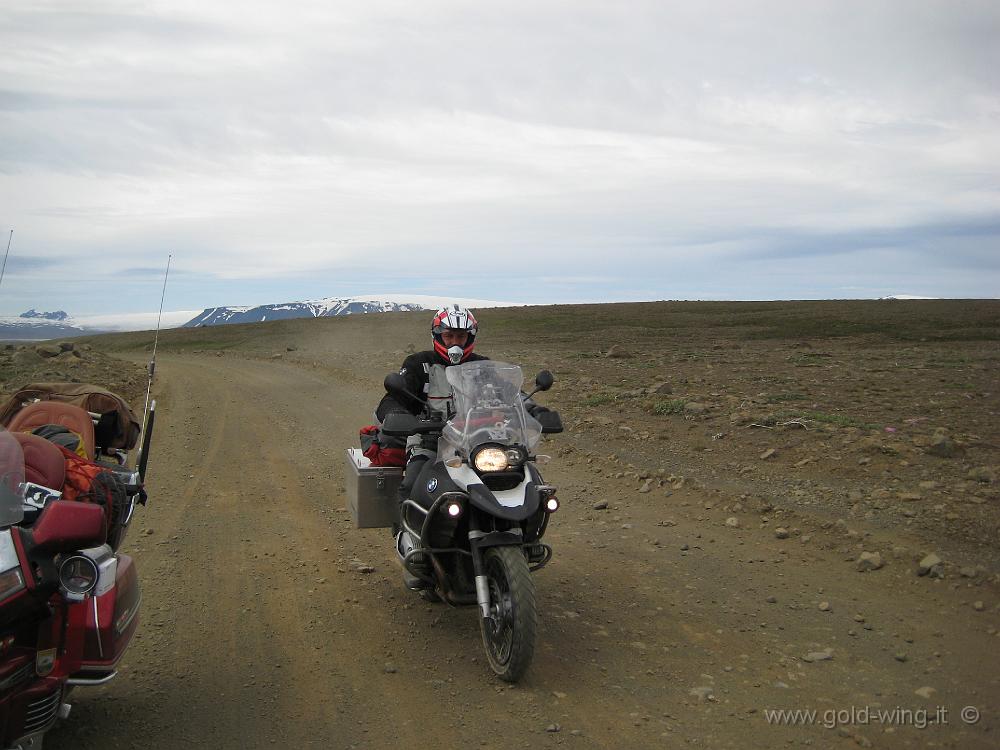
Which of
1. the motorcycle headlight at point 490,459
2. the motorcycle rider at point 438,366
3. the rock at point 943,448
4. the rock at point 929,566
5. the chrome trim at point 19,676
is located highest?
the motorcycle rider at point 438,366

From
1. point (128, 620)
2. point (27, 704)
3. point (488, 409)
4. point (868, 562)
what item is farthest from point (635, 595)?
point (27, 704)

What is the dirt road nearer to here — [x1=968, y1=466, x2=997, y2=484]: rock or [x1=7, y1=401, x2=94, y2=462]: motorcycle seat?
[x1=7, y1=401, x2=94, y2=462]: motorcycle seat

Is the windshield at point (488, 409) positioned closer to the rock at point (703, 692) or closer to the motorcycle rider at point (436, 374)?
the motorcycle rider at point (436, 374)

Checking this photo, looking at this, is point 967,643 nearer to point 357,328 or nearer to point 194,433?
point 194,433

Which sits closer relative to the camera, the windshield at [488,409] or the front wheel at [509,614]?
the front wheel at [509,614]

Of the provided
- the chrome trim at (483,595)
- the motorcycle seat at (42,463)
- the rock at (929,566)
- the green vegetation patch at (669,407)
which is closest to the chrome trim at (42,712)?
the motorcycle seat at (42,463)

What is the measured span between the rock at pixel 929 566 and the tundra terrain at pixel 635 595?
0.10ft

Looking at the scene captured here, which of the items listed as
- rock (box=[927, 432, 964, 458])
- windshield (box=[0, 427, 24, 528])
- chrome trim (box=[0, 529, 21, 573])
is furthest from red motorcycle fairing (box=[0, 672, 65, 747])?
rock (box=[927, 432, 964, 458])

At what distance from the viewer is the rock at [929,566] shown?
645cm

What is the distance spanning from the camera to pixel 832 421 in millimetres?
10914

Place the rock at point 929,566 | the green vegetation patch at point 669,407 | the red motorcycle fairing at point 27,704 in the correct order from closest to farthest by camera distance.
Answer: the red motorcycle fairing at point 27,704 → the rock at point 929,566 → the green vegetation patch at point 669,407

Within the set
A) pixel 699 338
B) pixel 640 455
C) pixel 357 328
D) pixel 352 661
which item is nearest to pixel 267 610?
pixel 352 661

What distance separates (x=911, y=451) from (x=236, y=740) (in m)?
7.76

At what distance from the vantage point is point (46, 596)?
3.44 metres
